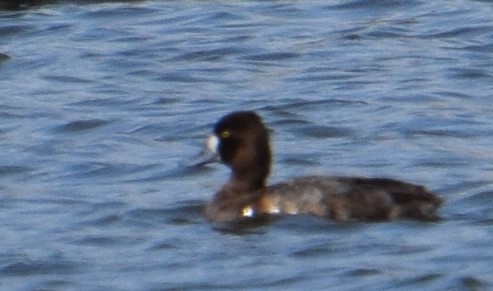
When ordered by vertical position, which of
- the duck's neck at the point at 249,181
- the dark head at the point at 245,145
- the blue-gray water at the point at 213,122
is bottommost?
the blue-gray water at the point at 213,122

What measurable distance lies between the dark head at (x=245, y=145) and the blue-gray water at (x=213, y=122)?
36 centimetres

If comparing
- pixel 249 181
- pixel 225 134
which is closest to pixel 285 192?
pixel 249 181

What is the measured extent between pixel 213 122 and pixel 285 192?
9.49 feet

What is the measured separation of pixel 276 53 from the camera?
1580 centimetres

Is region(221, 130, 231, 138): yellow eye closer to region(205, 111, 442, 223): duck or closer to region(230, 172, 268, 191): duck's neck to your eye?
region(205, 111, 442, 223): duck

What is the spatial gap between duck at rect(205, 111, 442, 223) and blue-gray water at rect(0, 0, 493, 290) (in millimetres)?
90

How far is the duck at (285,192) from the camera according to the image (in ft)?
33.8

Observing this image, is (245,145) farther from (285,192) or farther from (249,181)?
(285,192)

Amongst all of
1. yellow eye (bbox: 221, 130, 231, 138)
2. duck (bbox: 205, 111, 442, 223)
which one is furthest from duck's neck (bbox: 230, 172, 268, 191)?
yellow eye (bbox: 221, 130, 231, 138)

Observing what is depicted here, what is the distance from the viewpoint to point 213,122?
13.4 meters

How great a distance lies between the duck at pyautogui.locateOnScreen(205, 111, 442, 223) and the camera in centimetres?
1029

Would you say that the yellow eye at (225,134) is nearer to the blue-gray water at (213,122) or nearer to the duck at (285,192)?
the duck at (285,192)

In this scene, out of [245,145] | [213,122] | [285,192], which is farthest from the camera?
[213,122]

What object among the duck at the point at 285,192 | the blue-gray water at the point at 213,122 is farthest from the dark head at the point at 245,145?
the blue-gray water at the point at 213,122
